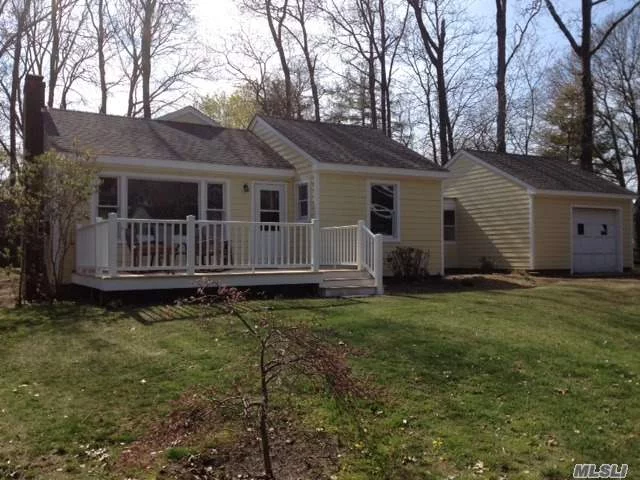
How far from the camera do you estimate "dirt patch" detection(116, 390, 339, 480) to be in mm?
4238

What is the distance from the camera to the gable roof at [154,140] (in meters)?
13.2

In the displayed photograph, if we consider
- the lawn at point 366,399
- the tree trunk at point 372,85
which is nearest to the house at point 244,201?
the lawn at point 366,399

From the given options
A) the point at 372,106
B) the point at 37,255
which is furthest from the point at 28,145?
the point at 372,106

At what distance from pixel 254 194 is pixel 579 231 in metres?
11.2

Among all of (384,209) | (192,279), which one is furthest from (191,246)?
(384,209)

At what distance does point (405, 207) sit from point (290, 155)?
313 centimetres

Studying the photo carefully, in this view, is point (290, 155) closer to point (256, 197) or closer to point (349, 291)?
point (256, 197)

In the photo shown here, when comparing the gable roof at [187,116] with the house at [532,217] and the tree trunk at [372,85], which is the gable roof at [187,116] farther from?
the tree trunk at [372,85]

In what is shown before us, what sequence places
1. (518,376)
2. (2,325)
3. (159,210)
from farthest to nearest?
1. (159,210)
2. (2,325)
3. (518,376)

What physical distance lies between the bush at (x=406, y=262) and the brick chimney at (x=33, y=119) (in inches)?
311

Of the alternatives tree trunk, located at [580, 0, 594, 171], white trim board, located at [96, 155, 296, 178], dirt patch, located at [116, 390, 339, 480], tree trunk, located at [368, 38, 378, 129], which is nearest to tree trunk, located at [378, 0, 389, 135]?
tree trunk, located at [368, 38, 378, 129]

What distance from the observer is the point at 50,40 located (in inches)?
1069

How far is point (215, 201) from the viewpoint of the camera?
1423 centimetres

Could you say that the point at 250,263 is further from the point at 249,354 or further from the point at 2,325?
the point at 249,354
